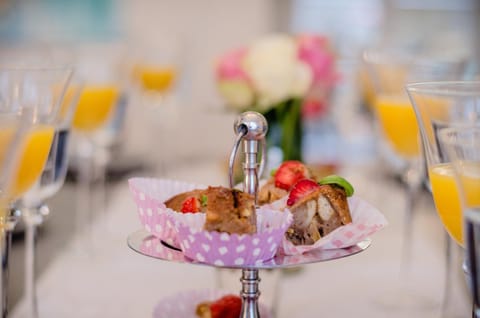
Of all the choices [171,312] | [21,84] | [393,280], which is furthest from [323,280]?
[21,84]

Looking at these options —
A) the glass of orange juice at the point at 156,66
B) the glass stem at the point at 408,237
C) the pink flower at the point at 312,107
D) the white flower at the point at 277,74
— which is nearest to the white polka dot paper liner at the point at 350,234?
the glass stem at the point at 408,237

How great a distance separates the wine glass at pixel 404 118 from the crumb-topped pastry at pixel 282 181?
1.62 feet

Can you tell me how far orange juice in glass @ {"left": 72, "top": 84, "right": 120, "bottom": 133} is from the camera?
6.09 feet

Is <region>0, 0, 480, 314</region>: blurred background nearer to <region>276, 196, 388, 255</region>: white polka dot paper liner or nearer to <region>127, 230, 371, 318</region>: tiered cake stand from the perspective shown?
<region>127, 230, 371, 318</region>: tiered cake stand

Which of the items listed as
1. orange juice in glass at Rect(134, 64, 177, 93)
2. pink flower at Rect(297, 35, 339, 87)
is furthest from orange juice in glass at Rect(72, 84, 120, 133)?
orange juice in glass at Rect(134, 64, 177, 93)

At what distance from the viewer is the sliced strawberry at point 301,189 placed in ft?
2.97

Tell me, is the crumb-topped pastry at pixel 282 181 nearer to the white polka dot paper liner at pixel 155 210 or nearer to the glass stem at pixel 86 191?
the white polka dot paper liner at pixel 155 210

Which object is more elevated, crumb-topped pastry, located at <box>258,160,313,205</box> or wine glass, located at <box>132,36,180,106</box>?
wine glass, located at <box>132,36,180,106</box>

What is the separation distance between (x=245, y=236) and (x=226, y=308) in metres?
0.28

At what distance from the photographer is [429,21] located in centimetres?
477

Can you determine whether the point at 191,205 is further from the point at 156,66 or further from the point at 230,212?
the point at 156,66

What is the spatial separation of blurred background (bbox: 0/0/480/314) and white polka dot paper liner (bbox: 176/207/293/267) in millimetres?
682

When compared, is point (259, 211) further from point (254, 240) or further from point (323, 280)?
point (323, 280)

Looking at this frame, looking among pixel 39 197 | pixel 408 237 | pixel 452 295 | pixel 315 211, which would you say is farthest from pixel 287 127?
pixel 315 211
